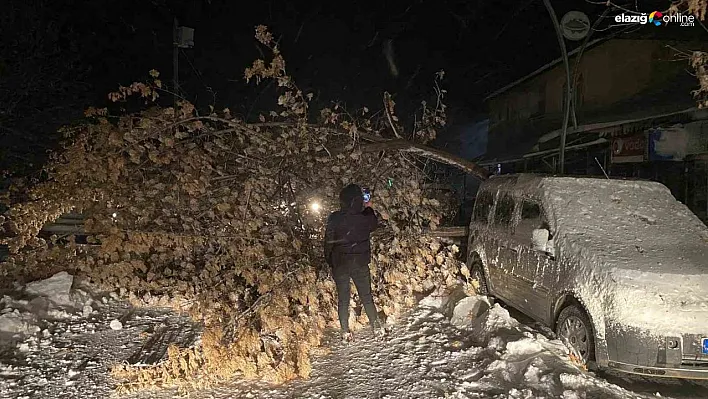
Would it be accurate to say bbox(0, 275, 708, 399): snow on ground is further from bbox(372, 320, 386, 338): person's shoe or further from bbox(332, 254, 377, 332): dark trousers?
bbox(332, 254, 377, 332): dark trousers

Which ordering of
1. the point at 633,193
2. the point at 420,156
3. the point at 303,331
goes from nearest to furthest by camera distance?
the point at 303,331 < the point at 633,193 < the point at 420,156

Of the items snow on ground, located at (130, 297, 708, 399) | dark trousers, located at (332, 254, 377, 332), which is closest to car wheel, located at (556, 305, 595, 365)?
snow on ground, located at (130, 297, 708, 399)

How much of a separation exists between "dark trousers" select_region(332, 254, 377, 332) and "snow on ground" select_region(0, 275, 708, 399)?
0.28m

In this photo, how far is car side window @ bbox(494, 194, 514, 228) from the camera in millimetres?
6637

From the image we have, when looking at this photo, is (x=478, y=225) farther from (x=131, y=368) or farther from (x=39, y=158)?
(x=39, y=158)

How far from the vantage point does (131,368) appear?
4773 mm

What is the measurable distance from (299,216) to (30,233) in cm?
374

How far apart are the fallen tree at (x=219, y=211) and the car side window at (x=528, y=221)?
164 cm

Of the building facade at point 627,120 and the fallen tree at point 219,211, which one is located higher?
the building facade at point 627,120

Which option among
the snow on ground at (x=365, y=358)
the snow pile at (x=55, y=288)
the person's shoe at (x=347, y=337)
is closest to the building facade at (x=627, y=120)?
the snow on ground at (x=365, y=358)

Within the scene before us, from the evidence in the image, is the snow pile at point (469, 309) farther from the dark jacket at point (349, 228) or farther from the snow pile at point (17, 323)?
the snow pile at point (17, 323)

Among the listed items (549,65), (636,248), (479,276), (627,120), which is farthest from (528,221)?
(549,65)

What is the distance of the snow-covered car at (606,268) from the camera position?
14.3ft

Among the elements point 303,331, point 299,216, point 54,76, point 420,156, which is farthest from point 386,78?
point 303,331
